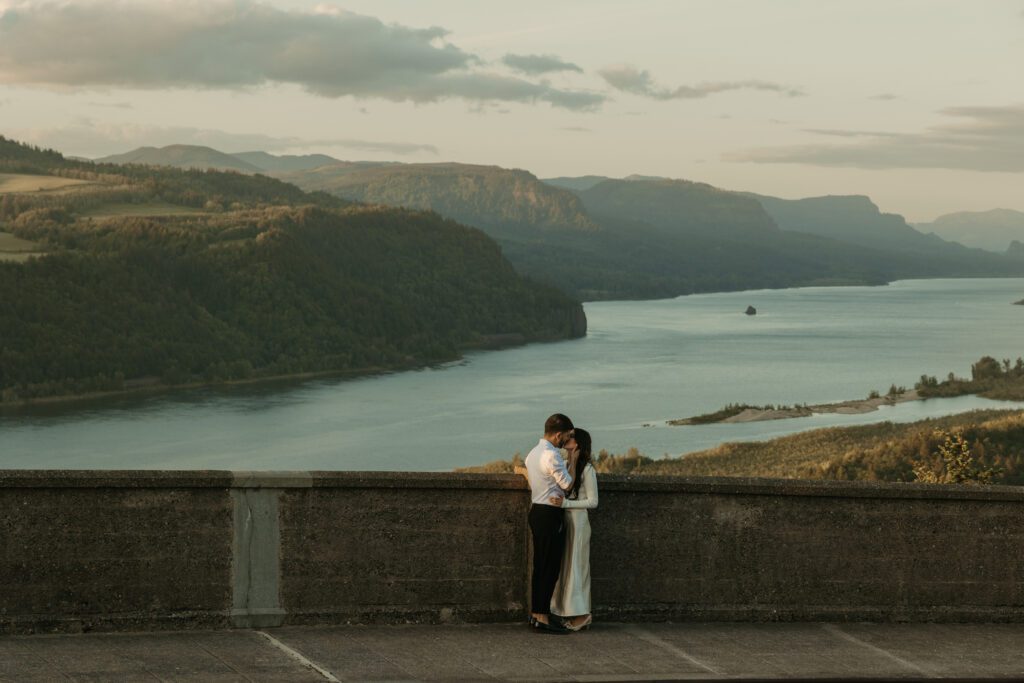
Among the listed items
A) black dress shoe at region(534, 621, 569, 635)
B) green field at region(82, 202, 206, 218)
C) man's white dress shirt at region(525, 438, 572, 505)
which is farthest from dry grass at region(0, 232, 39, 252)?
black dress shoe at region(534, 621, 569, 635)

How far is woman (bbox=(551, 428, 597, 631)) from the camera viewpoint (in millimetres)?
9906

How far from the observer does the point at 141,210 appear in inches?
7372

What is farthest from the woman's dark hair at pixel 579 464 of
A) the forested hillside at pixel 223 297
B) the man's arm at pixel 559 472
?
the forested hillside at pixel 223 297

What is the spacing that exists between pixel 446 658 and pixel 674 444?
6681 centimetres

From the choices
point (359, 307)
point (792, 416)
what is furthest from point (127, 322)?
point (792, 416)

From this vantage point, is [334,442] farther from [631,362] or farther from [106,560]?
[106,560]

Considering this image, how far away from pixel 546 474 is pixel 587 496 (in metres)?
0.35

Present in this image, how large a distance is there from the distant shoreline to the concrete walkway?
243 ft

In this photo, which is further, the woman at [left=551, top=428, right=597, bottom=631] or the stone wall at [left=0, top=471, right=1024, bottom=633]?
the woman at [left=551, top=428, right=597, bottom=631]

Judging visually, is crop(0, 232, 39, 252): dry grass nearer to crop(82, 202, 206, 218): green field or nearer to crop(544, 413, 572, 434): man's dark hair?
crop(82, 202, 206, 218): green field

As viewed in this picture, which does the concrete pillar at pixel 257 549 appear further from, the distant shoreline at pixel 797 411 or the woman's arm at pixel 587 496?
the distant shoreline at pixel 797 411

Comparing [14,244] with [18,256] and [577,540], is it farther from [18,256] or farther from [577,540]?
[577,540]

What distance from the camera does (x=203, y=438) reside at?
84688 mm

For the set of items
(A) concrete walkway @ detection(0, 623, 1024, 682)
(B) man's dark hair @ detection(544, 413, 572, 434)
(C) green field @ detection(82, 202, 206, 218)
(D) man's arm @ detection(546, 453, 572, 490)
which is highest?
(C) green field @ detection(82, 202, 206, 218)
